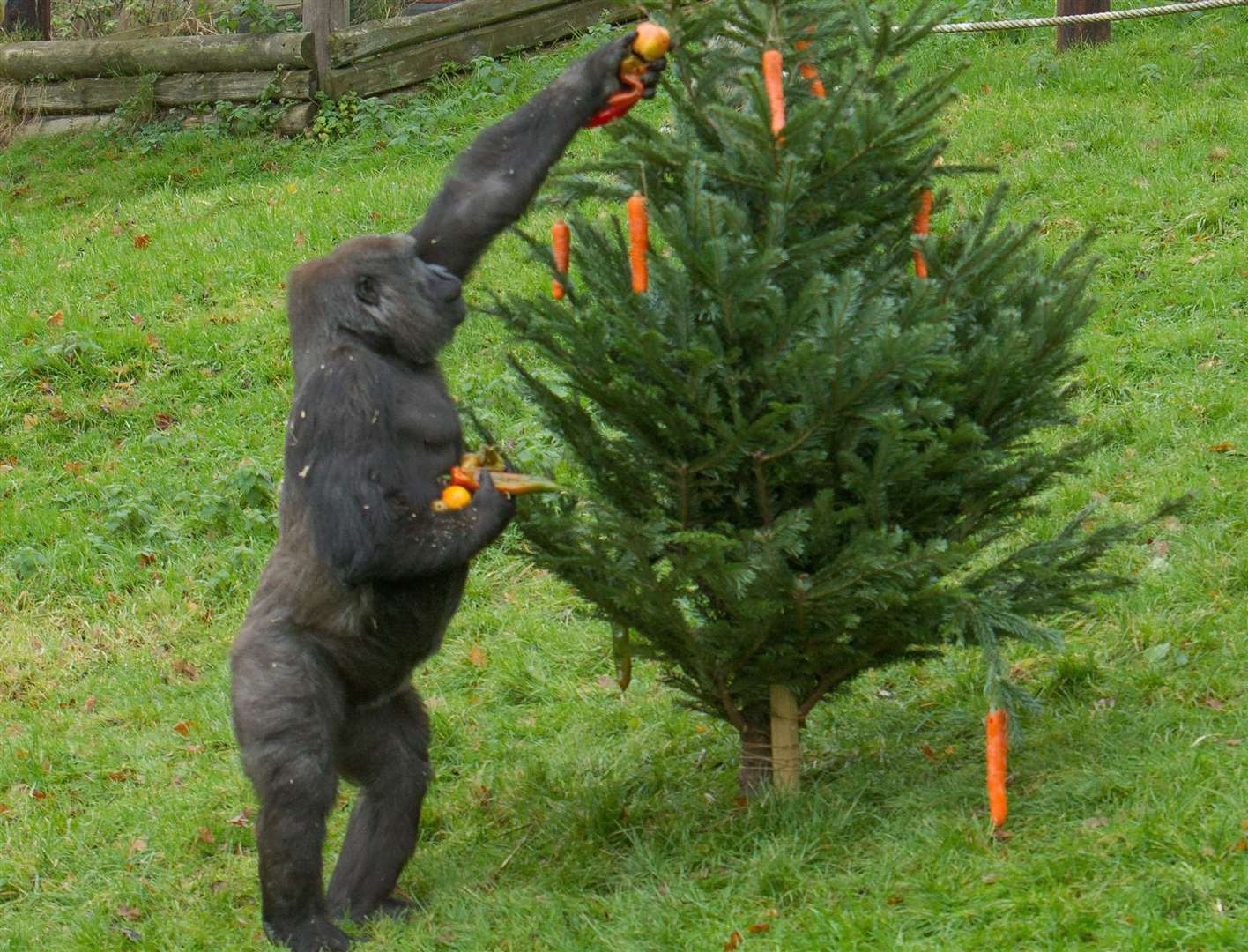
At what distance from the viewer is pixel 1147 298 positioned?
9.05m

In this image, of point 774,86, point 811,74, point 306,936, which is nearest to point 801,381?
point 774,86

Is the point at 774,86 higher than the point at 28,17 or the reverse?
higher

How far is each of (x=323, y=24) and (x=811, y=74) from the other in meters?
11.2

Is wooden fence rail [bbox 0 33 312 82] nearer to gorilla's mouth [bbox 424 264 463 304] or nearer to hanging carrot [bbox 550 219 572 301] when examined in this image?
gorilla's mouth [bbox 424 264 463 304]

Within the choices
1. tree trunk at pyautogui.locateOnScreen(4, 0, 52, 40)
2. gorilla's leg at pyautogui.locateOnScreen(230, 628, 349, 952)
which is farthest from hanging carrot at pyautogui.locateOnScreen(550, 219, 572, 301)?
tree trunk at pyautogui.locateOnScreen(4, 0, 52, 40)

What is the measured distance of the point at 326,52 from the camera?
14984 millimetres

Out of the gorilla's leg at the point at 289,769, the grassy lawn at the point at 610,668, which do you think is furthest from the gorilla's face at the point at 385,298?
the grassy lawn at the point at 610,668

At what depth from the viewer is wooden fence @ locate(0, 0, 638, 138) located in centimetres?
1494

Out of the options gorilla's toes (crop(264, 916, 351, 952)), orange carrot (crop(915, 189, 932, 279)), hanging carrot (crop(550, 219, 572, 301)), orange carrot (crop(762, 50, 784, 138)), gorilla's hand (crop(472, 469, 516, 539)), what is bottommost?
gorilla's toes (crop(264, 916, 351, 952))

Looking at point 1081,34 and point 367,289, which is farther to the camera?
point 1081,34

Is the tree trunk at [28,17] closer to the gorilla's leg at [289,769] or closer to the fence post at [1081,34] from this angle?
the fence post at [1081,34]

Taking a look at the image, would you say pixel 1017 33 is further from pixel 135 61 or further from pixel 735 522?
pixel 735 522

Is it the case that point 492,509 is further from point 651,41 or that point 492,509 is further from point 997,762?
point 997,762

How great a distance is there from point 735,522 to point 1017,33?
33.4 ft
